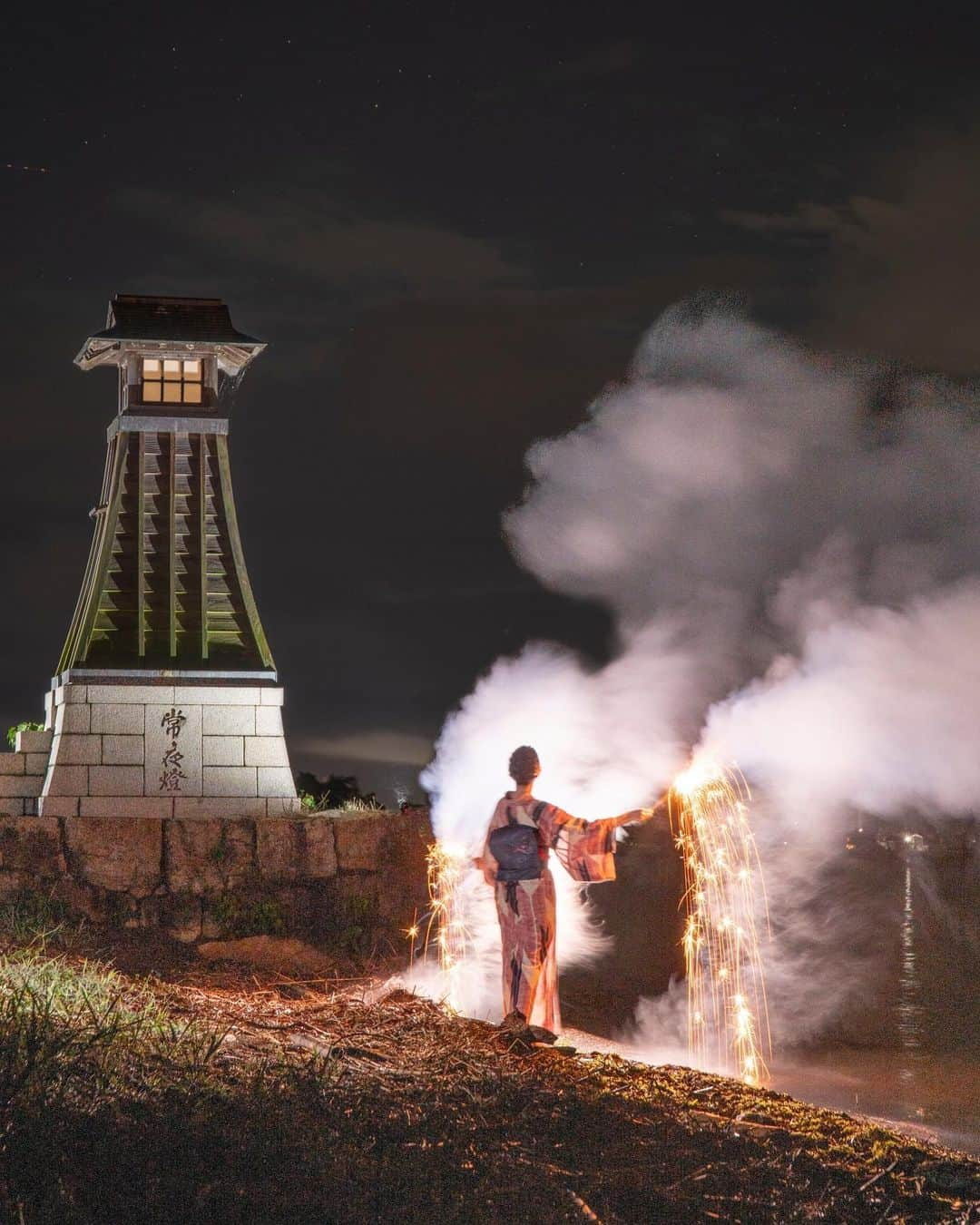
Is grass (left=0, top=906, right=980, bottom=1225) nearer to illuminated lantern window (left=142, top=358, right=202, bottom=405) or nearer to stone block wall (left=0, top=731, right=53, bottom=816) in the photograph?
stone block wall (left=0, top=731, right=53, bottom=816)

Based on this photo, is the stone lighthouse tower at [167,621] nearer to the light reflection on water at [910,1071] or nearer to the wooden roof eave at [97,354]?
the wooden roof eave at [97,354]

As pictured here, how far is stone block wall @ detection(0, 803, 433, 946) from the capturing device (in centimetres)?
1789

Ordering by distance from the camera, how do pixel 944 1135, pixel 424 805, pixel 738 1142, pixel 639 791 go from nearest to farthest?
pixel 738 1142 < pixel 944 1135 < pixel 639 791 < pixel 424 805

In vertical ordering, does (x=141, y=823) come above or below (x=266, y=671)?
below

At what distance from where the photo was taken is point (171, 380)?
74.2 feet

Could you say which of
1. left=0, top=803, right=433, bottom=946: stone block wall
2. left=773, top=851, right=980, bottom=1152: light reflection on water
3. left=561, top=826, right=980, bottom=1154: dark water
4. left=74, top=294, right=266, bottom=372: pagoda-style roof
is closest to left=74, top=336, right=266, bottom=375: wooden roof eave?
left=74, top=294, right=266, bottom=372: pagoda-style roof

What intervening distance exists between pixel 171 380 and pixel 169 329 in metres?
0.72

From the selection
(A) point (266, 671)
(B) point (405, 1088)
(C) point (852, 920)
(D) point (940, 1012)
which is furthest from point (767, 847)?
(B) point (405, 1088)

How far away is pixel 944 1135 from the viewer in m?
11.9

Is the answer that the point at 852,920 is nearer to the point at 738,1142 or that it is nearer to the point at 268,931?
the point at 268,931

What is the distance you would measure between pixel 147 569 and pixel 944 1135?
14004mm

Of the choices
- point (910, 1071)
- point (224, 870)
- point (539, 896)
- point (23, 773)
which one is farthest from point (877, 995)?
point (539, 896)

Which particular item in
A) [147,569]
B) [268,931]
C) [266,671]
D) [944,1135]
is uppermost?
[147,569]

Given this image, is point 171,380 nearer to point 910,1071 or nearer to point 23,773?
point 23,773
